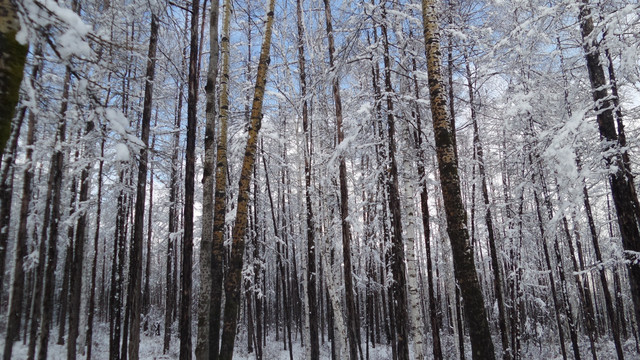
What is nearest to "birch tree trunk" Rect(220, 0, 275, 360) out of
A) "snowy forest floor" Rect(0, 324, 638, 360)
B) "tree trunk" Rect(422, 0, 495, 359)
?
"tree trunk" Rect(422, 0, 495, 359)

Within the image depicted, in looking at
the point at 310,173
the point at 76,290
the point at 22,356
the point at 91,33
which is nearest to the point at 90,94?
the point at 91,33

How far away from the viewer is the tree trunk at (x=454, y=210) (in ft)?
13.5

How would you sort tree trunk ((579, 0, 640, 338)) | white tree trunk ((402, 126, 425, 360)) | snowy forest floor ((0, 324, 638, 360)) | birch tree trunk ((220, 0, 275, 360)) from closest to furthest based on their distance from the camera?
birch tree trunk ((220, 0, 275, 360)) < tree trunk ((579, 0, 640, 338)) < white tree trunk ((402, 126, 425, 360)) < snowy forest floor ((0, 324, 638, 360))

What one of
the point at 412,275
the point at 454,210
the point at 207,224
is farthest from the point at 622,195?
the point at 207,224

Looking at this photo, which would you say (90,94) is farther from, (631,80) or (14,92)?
(631,80)

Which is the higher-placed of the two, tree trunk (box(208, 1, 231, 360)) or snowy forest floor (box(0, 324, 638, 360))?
tree trunk (box(208, 1, 231, 360))

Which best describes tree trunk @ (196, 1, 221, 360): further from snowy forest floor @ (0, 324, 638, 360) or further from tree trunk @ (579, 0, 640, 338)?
snowy forest floor @ (0, 324, 638, 360)

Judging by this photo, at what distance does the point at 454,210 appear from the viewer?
181 inches

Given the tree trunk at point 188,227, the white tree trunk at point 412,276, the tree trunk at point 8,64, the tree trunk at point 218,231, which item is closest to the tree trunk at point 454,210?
the white tree trunk at point 412,276

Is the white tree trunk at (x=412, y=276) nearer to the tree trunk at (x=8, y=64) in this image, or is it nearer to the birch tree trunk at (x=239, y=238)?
the birch tree trunk at (x=239, y=238)

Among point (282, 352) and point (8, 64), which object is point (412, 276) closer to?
point (8, 64)

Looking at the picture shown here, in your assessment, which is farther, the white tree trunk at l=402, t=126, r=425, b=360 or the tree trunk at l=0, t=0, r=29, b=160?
the white tree trunk at l=402, t=126, r=425, b=360

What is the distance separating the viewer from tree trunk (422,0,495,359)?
4125 millimetres

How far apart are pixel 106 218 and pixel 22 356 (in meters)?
8.15
